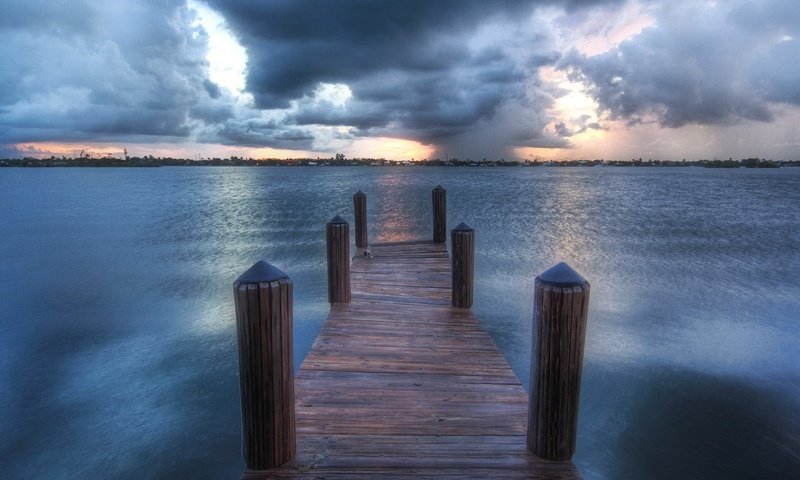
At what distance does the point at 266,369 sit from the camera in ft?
11.4

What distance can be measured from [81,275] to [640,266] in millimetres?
21720

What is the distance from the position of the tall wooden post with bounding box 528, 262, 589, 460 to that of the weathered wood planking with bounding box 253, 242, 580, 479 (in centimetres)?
22

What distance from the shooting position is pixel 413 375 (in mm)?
5238

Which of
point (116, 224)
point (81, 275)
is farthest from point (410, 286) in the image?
point (116, 224)

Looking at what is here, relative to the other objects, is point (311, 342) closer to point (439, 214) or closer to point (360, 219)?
point (360, 219)

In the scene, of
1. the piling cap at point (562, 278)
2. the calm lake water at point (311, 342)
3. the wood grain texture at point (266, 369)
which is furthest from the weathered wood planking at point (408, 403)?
the calm lake water at point (311, 342)

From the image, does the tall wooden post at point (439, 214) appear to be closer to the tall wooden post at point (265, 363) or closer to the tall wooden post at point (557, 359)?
the tall wooden post at point (557, 359)

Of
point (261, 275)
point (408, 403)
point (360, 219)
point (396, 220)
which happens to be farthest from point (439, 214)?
point (396, 220)

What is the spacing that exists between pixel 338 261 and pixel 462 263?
2167mm

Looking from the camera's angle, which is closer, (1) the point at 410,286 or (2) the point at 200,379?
(2) the point at 200,379

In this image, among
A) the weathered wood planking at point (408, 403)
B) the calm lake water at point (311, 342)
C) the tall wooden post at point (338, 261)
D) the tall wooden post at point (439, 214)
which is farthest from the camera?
the tall wooden post at point (439, 214)

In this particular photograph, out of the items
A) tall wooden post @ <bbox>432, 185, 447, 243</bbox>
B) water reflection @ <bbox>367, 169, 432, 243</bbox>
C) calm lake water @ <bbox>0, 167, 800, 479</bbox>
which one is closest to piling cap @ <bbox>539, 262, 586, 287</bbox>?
calm lake water @ <bbox>0, 167, 800, 479</bbox>

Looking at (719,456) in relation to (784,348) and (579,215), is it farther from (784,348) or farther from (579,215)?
(579,215)

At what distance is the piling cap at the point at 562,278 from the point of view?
3447mm
